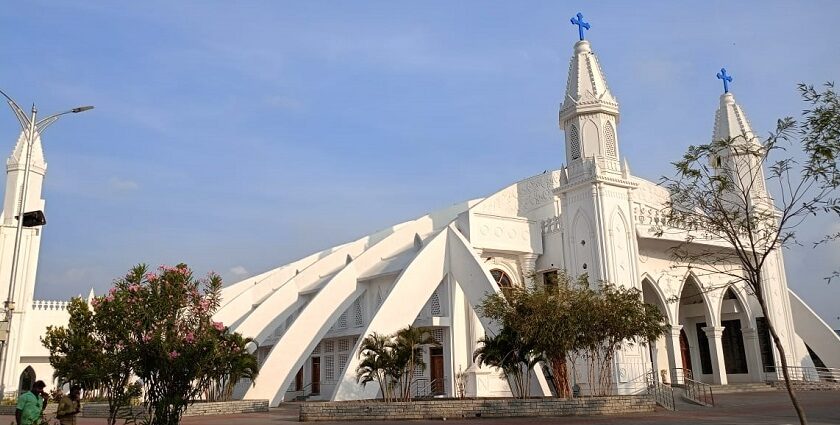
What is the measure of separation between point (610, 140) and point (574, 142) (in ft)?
4.29

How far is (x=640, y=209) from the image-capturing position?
86.3 ft

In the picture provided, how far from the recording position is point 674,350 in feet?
90.2

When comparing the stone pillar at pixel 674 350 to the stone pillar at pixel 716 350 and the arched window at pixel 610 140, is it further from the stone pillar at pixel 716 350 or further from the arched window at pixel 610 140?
the arched window at pixel 610 140

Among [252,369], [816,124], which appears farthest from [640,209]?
[816,124]

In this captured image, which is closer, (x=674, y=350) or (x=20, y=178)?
(x=674, y=350)

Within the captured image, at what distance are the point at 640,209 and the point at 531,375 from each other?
9.57 m

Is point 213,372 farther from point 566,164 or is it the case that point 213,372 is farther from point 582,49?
point 582,49

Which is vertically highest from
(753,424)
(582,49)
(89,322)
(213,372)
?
(582,49)

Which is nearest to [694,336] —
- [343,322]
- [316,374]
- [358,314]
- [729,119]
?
[729,119]

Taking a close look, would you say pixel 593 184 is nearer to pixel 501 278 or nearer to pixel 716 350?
pixel 501 278

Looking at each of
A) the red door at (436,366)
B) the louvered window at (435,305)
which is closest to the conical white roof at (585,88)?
the louvered window at (435,305)

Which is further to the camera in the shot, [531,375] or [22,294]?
[22,294]

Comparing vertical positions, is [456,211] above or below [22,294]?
above

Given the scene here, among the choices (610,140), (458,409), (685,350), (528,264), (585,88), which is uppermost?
(585,88)
